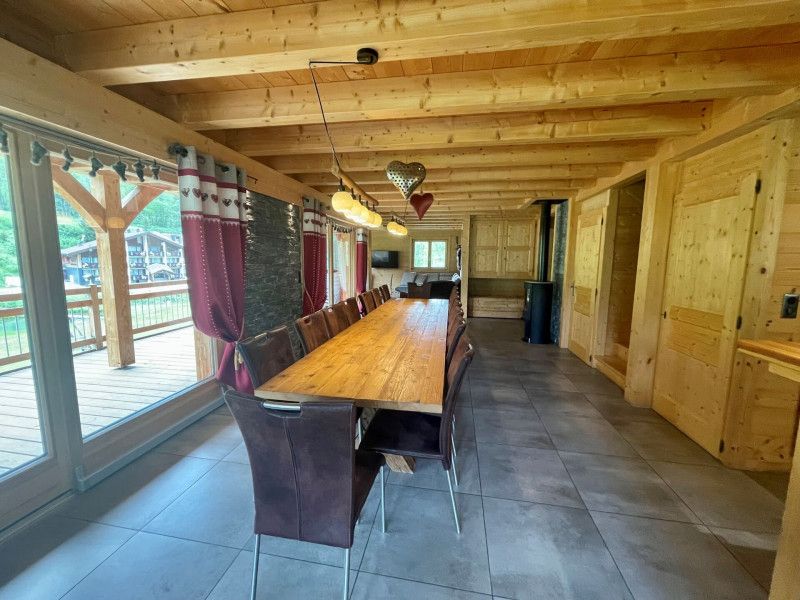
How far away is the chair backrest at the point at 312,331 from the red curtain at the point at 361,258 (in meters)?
3.82

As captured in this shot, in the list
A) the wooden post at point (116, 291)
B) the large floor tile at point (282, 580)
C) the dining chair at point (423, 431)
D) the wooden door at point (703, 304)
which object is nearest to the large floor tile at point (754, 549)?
the wooden door at point (703, 304)

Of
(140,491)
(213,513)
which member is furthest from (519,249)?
(140,491)

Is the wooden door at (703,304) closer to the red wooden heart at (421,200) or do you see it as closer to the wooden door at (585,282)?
the wooden door at (585,282)

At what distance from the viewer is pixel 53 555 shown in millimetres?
1392

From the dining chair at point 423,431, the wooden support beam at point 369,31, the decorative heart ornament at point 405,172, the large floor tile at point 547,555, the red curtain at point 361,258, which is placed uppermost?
the wooden support beam at point 369,31

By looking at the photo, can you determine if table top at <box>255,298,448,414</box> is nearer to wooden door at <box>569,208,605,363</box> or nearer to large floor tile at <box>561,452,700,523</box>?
large floor tile at <box>561,452,700,523</box>

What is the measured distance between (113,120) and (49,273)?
0.93m

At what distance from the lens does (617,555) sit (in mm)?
1414

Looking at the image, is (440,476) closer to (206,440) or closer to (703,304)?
(206,440)

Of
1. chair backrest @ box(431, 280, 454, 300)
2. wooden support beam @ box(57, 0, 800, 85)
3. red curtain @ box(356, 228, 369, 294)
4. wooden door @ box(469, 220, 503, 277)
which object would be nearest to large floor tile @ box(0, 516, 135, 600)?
wooden support beam @ box(57, 0, 800, 85)

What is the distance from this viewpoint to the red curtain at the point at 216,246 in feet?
7.29

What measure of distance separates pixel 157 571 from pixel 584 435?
8.73ft

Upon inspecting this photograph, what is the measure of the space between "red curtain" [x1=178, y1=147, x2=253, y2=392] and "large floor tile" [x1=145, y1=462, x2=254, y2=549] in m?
0.85

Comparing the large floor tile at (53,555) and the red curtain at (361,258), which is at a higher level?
the red curtain at (361,258)
